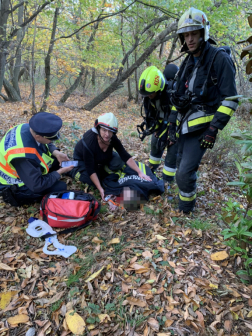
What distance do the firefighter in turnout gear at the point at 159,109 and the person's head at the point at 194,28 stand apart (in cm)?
85

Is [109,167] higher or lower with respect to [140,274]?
higher

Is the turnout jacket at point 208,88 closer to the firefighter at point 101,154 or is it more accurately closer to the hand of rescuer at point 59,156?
the firefighter at point 101,154

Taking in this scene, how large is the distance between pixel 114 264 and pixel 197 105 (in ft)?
7.52

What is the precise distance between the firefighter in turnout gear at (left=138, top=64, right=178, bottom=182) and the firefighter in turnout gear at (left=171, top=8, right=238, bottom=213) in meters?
0.47

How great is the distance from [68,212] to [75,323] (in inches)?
50.9

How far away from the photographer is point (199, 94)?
280 centimetres

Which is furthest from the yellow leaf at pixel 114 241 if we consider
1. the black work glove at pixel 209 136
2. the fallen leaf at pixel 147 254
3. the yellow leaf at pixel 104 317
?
the black work glove at pixel 209 136

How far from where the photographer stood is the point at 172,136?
3.41m

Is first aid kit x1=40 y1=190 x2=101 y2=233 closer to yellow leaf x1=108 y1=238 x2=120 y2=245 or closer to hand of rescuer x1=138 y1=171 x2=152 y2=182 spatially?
yellow leaf x1=108 y1=238 x2=120 y2=245

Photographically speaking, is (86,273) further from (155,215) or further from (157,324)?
(155,215)

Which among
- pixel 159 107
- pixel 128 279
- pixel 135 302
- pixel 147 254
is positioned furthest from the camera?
pixel 159 107

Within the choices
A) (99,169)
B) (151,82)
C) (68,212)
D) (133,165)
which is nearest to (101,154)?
(99,169)

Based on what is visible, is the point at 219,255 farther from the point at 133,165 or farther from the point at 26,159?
the point at 26,159

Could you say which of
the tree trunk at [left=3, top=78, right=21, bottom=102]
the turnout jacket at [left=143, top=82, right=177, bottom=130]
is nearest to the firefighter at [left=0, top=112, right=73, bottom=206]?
the turnout jacket at [left=143, top=82, right=177, bottom=130]
